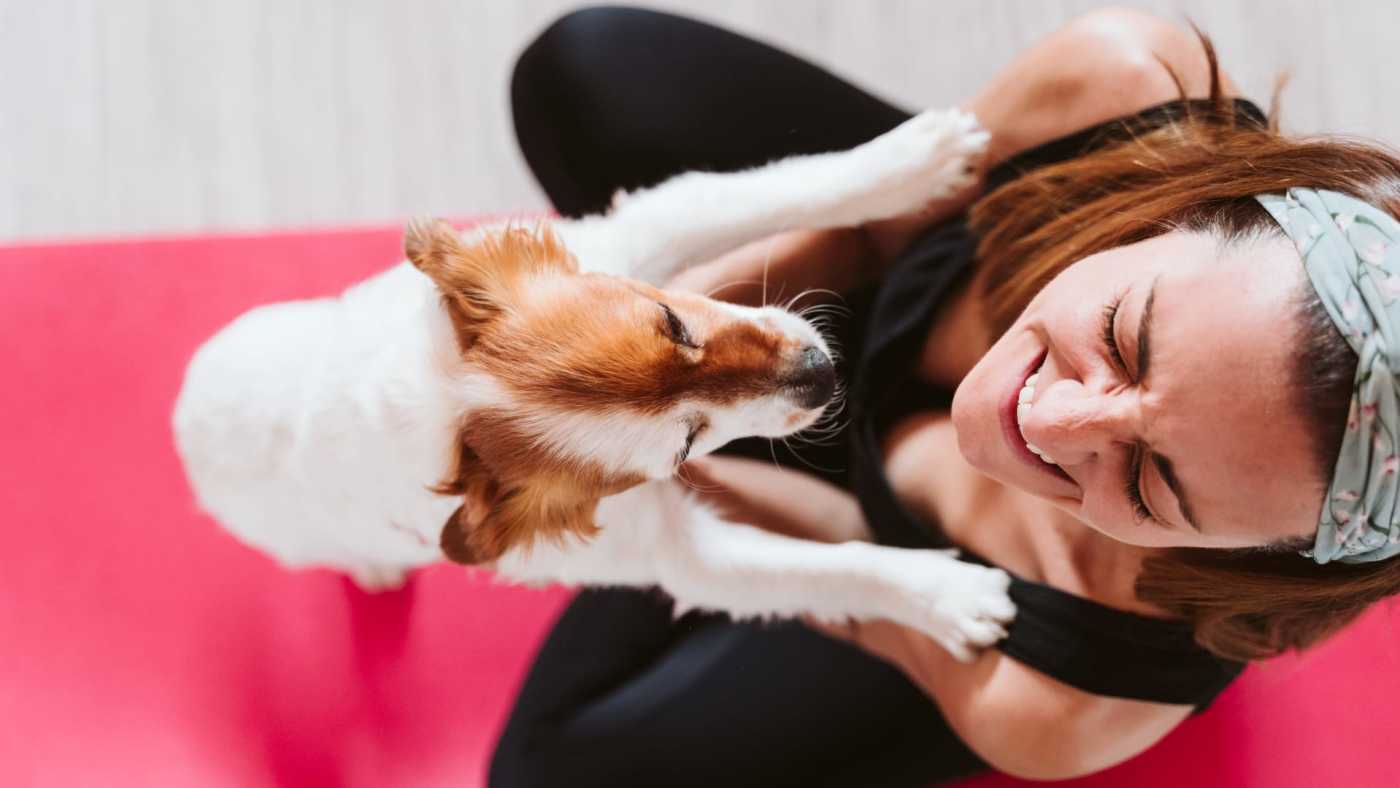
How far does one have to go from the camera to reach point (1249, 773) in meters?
1.57

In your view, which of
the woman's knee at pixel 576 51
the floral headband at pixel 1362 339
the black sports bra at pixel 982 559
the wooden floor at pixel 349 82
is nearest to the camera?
the floral headband at pixel 1362 339

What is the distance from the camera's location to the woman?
902 millimetres

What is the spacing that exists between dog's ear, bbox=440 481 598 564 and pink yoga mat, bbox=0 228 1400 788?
23.5 inches

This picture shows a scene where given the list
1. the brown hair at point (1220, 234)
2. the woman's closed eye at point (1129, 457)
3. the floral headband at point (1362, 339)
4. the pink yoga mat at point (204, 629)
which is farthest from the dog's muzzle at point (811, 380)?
the pink yoga mat at point (204, 629)

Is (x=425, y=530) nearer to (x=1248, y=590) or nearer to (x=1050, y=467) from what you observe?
(x=1050, y=467)

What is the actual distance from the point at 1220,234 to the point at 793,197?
28.7 inches

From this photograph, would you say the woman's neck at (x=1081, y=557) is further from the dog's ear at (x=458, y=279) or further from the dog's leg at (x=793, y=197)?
the dog's ear at (x=458, y=279)

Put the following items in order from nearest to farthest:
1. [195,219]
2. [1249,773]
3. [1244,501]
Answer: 1. [1244,501]
2. [1249,773]
3. [195,219]

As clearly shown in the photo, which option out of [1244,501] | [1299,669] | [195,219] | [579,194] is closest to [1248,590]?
[1244,501]

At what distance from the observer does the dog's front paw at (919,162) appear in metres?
1.55

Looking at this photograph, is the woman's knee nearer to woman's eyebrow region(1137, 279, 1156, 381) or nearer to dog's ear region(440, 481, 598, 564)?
dog's ear region(440, 481, 598, 564)

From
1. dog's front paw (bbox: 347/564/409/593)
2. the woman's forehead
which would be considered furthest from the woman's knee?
the woman's forehead

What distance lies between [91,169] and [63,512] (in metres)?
1.12

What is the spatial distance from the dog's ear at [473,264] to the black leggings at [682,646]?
1.37 feet
